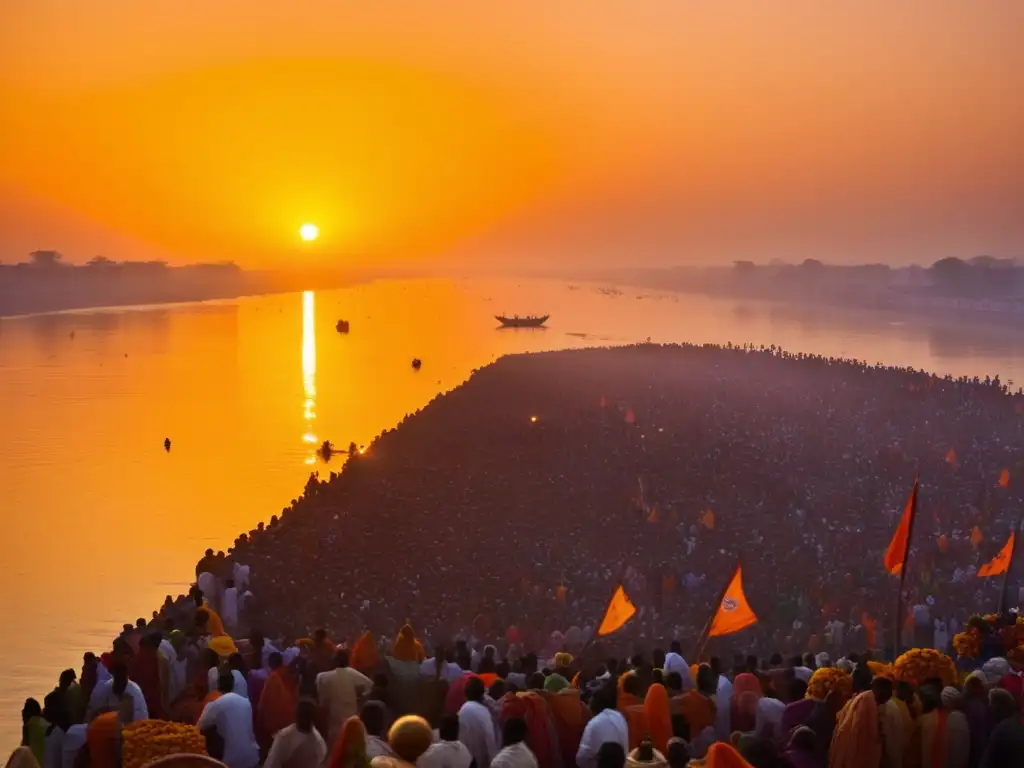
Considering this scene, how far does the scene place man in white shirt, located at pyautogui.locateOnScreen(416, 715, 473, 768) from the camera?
704cm

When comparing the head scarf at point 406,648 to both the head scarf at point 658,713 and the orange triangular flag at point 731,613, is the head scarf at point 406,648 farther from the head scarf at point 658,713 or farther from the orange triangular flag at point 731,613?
the orange triangular flag at point 731,613

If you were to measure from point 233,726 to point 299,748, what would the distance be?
0.77m

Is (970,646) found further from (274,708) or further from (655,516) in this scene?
(655,516)

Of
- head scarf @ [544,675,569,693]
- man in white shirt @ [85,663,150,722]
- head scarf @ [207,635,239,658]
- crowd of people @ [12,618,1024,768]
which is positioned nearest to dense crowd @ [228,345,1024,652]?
head scarf @ [207,635,239,658]

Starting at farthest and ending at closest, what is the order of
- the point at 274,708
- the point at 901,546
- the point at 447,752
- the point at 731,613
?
the point at 901,546 → the point at 731,613 → the point at 274,708 → the point at 447,752

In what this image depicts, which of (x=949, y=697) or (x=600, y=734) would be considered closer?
(x=600, y=734)

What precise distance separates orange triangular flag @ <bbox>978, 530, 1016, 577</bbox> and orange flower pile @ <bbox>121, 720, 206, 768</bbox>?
12705 millimetres

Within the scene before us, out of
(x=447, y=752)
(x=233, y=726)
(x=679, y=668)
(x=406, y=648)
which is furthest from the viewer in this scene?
(x=406, y=648)

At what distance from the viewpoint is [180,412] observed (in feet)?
176

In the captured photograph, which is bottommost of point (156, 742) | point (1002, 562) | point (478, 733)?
point (1002, 562)

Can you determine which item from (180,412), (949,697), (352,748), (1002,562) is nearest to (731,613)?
(949,697)

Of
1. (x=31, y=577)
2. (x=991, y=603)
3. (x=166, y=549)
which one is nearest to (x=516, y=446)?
(x=166, y=549)

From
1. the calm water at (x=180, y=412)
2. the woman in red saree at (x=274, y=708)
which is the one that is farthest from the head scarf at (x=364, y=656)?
the calm water at (x=180, y=412)

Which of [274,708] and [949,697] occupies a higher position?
[949,697]
